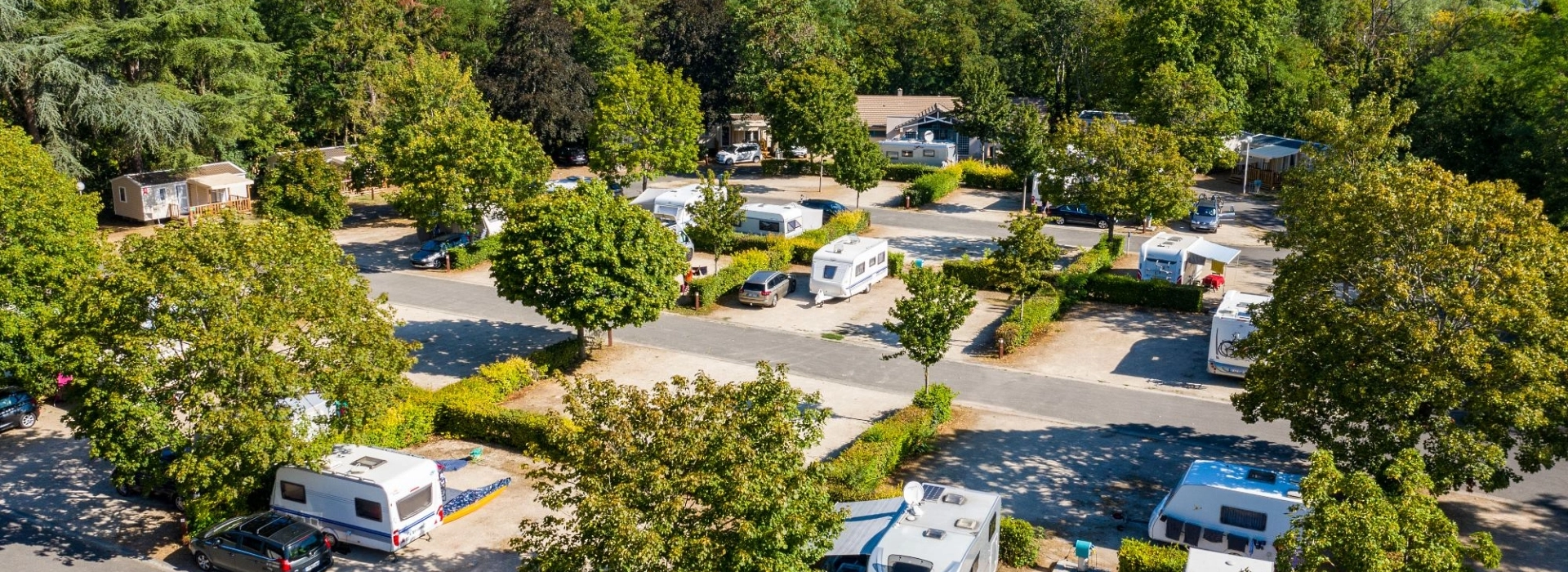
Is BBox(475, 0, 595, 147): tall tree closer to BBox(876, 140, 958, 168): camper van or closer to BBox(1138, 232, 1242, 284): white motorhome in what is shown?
BBox(876, 140, 958, 168): camper van

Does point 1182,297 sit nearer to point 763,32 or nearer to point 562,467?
point 562,467

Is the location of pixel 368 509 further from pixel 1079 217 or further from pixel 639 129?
pixel 1079 217

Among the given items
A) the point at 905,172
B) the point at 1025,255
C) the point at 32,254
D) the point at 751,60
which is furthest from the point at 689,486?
the point at 751,60

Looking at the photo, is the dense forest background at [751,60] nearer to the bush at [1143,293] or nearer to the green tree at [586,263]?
the bush at [1143,293]

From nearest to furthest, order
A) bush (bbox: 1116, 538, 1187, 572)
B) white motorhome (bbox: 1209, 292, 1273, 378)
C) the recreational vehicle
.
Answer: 1. the recreational vehicle
2. bush (bbox: 1116, 538, 1187, 572)
3. white motorhome (bbox: 1209, 292, 1273, 378)

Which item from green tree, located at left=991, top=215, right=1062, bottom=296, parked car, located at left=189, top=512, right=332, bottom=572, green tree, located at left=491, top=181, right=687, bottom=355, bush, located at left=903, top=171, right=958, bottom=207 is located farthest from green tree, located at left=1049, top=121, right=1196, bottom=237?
parked car, located at left=189, top=512, right=332, bottom=572

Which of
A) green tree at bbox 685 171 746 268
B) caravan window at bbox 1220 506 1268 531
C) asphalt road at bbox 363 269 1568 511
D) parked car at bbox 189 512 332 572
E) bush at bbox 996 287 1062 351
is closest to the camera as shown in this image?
parked car at bbox 189 512 332 572

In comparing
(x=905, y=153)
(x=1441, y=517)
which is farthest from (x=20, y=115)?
(x=1441, y=517)
